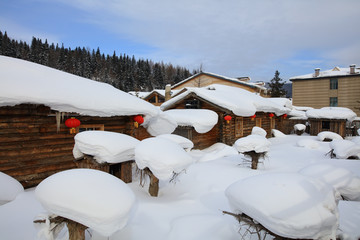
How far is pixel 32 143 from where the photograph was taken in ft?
21.6

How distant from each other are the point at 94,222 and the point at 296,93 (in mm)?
32872

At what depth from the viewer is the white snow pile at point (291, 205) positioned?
8.64ft

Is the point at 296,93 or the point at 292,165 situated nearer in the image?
the point at 292,165

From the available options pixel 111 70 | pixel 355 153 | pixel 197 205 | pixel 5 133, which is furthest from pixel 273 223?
pixel 111 70

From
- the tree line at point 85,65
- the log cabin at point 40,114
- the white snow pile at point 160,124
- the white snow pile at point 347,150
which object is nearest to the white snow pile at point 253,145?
the white snow pile at point 160,124

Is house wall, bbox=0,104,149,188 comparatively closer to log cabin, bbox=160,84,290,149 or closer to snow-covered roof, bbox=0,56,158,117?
snow-covered roof, bbox=0,56,158,117

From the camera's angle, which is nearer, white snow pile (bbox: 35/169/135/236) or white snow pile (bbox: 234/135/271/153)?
white snow pile (bbox: 35/169/135/236)

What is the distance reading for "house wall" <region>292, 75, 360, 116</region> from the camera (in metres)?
25.7

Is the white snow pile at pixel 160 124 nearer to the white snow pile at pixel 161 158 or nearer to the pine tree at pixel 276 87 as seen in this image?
the white snow pile at pixel 161 158

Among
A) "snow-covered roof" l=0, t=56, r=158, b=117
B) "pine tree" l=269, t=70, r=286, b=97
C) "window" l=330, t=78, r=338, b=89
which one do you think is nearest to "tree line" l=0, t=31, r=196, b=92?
"pine tree" l=269, t=70, r=286, b=97

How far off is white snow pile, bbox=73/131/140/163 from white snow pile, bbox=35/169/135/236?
2.53 m

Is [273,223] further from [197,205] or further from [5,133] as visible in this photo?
[5,133]

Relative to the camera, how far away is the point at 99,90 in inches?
331

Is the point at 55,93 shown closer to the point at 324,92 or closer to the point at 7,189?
the point at 7,189
